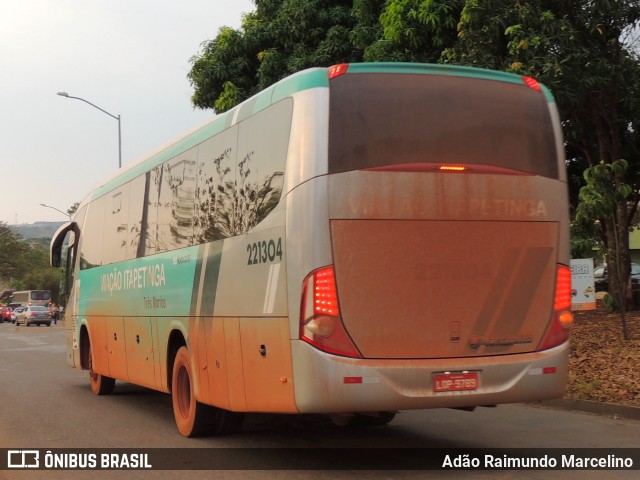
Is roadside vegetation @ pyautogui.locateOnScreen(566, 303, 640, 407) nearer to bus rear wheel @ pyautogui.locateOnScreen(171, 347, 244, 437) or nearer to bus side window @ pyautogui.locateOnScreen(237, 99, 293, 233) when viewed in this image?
bus rear wheel @ pyautogui.locateOnScreen(171, 347, 244, 437)

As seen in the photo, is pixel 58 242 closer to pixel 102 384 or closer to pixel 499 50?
pixel 102 384

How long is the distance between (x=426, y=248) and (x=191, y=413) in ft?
12.0

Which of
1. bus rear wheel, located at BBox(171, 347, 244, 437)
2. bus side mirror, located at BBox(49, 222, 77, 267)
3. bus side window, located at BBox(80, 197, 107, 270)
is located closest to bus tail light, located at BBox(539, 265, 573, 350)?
bus rear wheel, located at BBox(171, 347, 244, 437)

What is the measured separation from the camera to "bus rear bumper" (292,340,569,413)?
7.00 metres

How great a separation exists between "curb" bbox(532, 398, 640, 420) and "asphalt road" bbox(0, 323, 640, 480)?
0.31 ft

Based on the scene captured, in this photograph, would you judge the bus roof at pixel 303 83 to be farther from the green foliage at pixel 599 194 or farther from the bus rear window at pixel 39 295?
the bus rear window at pixel 39 295

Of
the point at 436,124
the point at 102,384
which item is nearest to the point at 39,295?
the point at 102,384

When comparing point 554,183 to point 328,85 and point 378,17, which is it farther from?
point 378,17

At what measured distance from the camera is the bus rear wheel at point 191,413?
9.53 meters

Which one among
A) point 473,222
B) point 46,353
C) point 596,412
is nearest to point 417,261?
point 473,222

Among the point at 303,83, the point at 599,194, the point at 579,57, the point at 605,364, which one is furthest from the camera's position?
the point at 579,57

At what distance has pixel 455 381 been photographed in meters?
7.28

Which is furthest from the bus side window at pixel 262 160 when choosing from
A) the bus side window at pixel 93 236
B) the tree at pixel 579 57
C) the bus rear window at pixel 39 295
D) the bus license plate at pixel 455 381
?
the bus rear window at pixel 39 295

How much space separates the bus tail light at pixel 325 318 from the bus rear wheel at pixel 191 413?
2789 millimetres
